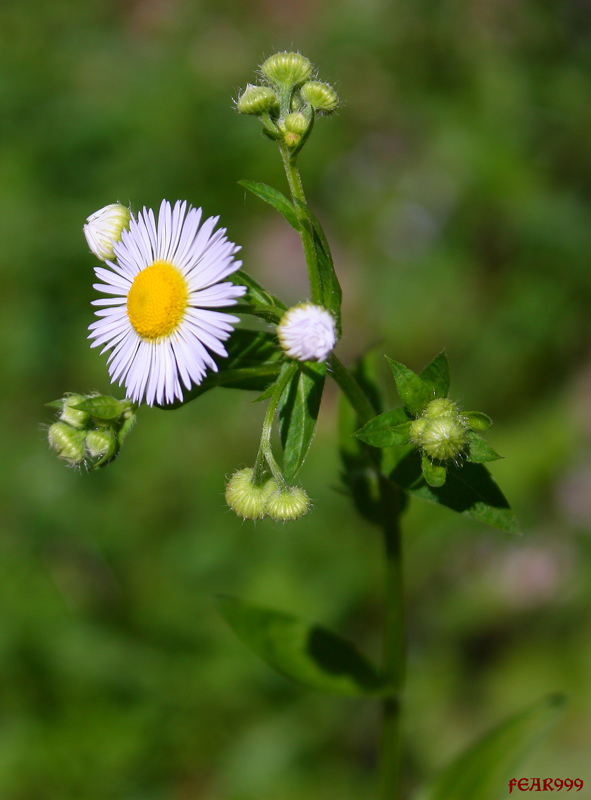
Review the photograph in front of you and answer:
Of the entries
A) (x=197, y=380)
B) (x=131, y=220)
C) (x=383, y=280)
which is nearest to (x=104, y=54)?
(x=383, y=280)

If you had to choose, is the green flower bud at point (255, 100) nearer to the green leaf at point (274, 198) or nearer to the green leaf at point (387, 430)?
the green leaf at point (274, 198)

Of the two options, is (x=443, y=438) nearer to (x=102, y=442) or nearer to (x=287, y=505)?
(x=287, y=505)

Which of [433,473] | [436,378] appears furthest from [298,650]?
[436,378]

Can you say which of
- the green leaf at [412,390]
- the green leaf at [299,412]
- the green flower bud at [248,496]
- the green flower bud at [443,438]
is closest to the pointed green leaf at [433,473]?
the green flower bud at [443,438]

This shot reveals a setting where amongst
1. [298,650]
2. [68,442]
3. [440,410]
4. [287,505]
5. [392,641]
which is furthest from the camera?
[298,650]

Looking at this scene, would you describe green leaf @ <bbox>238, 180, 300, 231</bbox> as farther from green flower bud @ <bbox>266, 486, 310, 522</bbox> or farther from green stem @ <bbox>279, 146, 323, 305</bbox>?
green flower bud @ <bbox>266, 486, 310, 522</bbox>

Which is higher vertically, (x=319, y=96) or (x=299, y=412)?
(x=319, y=96)
